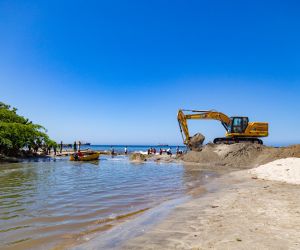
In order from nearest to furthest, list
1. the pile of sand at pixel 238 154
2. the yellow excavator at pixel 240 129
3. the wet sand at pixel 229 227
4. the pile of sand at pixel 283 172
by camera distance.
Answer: the wet sand at pixel 229 227, the pile of sand at pixel 283 172, the pile of sand at pixel 238 154, the yellow excavator at pixel 240 129

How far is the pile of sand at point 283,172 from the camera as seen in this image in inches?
667

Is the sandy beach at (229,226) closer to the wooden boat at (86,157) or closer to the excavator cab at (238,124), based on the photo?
the excavator cab at (238,124)

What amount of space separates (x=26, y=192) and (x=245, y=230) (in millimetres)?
11123

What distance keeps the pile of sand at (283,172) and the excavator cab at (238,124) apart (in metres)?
17.3

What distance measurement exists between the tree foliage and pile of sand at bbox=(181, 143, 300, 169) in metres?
21.8

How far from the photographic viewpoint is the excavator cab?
37.9 metres

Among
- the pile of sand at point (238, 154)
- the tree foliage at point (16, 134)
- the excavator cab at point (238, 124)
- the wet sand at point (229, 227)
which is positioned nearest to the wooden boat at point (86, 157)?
the tree foliage at point (16, 134)

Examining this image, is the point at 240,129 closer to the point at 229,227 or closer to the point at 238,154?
the point at 238,154

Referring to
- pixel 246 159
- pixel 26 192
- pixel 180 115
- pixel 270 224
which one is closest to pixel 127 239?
pixel 270 224

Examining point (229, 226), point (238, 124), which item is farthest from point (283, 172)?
point (238, 124)

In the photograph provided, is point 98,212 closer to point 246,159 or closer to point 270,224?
point 270,224

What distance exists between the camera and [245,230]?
22.6ft

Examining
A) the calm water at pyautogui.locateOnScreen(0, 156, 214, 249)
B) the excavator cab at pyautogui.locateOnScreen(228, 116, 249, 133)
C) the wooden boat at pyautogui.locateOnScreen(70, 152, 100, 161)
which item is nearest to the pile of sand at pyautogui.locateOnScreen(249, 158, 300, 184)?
the calm water at pyautogui.locateOnScreen(0, 156, 214, 249)

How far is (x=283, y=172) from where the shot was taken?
18188 millimetres
